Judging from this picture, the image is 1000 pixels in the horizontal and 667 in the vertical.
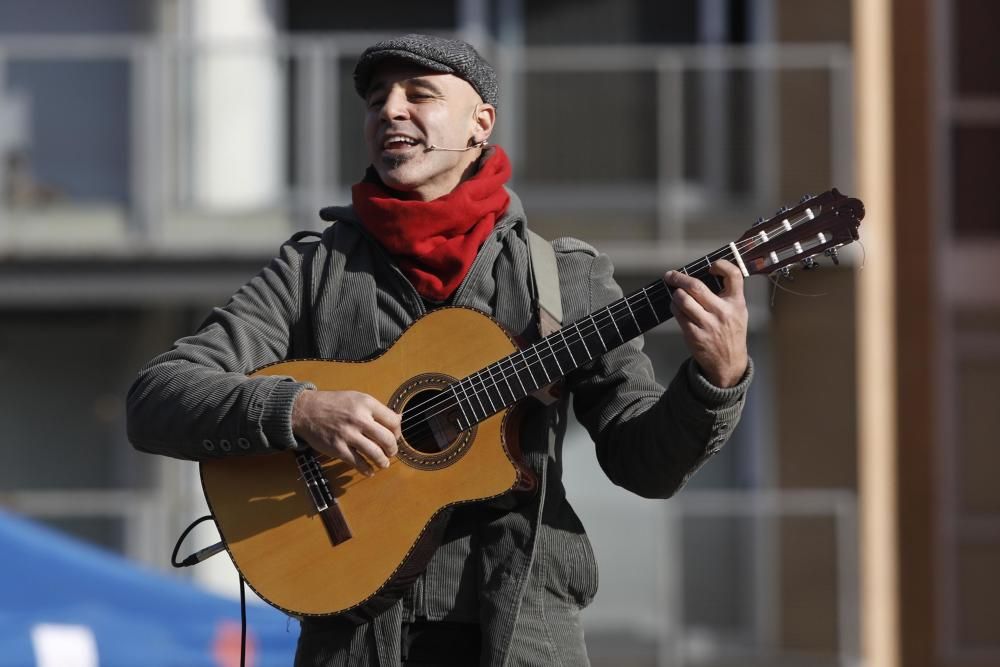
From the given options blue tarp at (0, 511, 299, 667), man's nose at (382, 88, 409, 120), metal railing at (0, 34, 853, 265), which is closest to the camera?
man's nose at (382, 88, 409, 120)

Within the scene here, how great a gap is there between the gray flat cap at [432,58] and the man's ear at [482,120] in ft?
0.07

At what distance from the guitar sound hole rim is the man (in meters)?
0.09

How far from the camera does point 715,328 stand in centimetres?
288

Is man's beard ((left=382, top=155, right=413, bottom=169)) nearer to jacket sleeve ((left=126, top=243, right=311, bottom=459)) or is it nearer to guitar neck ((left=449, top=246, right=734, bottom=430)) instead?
jacket sleeve ((left=126, top=243, right=311, bottom=459))

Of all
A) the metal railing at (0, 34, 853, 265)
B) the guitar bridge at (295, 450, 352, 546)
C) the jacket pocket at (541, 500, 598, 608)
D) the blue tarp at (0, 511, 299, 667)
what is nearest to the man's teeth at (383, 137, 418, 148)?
the guitar bridge at (295, 450, 352, 546)

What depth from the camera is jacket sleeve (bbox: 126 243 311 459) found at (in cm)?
299

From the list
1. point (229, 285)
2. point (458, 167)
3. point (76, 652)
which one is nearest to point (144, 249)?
point (229, 285)

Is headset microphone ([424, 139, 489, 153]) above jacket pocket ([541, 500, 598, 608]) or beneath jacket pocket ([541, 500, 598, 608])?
above

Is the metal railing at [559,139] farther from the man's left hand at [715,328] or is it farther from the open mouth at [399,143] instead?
the man's left hand at [715,328]

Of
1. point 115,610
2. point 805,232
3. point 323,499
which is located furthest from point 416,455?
point 115,610

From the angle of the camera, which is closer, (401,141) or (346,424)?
(346,424)

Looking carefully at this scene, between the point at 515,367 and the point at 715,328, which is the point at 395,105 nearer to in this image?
the point at 515,367

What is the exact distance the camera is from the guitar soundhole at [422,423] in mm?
3154

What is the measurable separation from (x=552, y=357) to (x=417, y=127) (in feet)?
1.64
